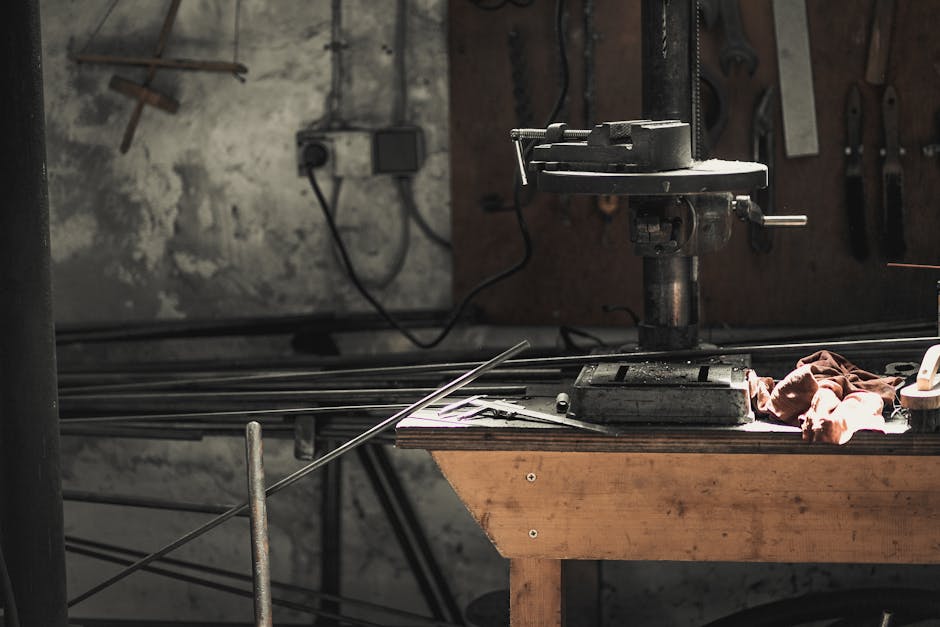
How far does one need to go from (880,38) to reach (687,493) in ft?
4.80

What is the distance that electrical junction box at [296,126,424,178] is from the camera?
3.49 m

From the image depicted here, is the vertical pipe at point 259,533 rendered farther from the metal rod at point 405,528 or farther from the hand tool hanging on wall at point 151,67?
the hand tool hanging on wall at point 151,67

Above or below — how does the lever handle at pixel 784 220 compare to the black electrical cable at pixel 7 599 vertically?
above

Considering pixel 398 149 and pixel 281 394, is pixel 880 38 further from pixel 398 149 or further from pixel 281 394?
pixel 281 394

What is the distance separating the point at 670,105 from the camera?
2.62 m

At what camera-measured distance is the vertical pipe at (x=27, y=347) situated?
223 cm

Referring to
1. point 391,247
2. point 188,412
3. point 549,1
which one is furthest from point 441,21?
point 188,412

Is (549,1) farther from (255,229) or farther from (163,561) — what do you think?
(163,561)

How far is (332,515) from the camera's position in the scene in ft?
11.7

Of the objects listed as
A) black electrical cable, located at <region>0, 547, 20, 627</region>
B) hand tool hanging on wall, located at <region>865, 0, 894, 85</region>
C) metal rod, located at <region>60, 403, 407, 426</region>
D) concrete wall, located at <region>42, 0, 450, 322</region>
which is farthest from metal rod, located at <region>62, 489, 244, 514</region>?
hand tool hanging on wall, located at <region>865, 0, 894, 85</region>

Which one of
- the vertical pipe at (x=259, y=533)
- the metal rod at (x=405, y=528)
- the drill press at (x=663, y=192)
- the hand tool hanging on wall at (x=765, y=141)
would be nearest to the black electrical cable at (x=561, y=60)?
the hand tool hanging on wall at (x=765, y=141)

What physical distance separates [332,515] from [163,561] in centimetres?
48

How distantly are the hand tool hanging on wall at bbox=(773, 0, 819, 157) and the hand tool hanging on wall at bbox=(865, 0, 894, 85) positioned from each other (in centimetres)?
15

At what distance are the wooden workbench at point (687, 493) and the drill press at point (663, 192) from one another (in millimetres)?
77
